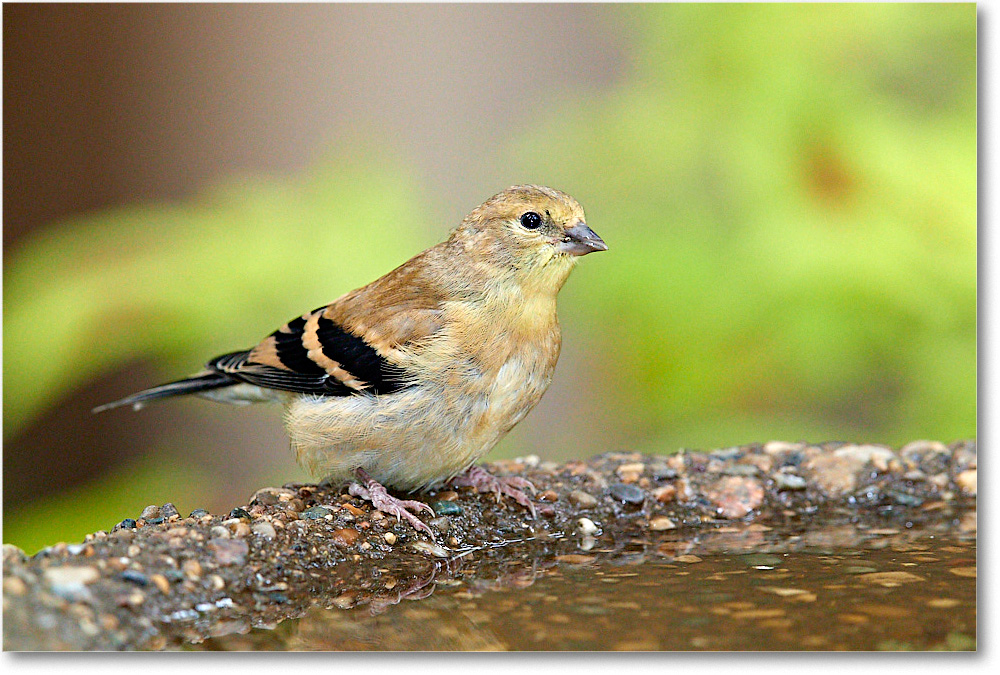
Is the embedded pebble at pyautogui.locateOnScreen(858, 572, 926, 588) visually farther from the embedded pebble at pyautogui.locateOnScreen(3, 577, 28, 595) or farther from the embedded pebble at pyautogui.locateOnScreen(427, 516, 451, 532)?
the embedded pebble at pyautogui.locateOnScreen(3, 577, 28, 595)

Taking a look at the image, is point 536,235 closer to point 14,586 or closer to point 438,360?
point 438,360

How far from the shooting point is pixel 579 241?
3.35 m

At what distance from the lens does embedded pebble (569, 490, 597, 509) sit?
11.3 feet

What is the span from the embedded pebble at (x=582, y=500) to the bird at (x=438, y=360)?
0.15m

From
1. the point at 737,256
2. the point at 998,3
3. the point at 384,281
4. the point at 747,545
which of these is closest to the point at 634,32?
the point at 737,256

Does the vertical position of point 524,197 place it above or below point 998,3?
below

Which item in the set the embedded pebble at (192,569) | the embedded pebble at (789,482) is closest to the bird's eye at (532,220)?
the embedded pebble at (789,482)

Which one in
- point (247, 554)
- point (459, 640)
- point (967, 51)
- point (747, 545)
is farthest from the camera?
point (967, 51)

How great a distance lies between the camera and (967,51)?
4.68m

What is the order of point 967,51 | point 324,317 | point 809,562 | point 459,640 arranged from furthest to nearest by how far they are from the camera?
point 967,51, point 324,317, point 809,562, point 459,640

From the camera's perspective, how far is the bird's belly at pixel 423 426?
319 centimetres

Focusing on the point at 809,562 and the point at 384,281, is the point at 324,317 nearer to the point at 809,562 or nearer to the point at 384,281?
the point at 384,281

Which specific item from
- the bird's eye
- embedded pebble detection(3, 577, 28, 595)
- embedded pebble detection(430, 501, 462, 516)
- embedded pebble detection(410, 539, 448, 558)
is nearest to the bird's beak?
the bird's eye

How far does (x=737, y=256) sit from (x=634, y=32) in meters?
1.30
